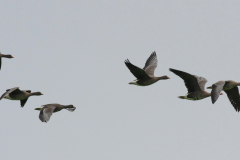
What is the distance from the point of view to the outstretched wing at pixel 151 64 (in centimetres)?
2784

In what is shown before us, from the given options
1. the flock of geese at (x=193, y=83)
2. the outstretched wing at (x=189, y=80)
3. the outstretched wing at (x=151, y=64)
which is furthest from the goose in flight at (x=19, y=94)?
the outstretched wing at (x=189, y=80)

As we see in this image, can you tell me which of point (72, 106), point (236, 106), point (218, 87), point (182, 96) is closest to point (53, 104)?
point (72, 106)

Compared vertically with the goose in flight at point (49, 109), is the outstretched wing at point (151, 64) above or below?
above

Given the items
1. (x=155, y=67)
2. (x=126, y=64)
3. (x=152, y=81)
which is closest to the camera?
(x=126, y=64)

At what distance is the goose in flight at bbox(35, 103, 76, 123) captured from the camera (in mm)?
22098

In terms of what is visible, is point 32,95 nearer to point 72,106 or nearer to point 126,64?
point 72,106

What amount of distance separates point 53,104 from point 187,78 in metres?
6.82

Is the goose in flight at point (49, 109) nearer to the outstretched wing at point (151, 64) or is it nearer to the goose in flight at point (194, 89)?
the outstretched wing at point (151, 64)

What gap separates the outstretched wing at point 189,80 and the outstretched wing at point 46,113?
607cm

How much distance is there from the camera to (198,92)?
2477 centimetres

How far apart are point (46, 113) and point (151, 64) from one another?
8321 millimetres

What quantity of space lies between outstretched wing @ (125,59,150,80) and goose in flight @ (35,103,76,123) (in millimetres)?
3941

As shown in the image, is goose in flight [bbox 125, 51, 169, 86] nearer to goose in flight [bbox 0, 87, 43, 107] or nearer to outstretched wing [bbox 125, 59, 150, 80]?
outstretched wing [bbox 125, 59, 150, 80]

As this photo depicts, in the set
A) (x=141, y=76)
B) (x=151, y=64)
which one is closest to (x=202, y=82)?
(x=141, y=76)
